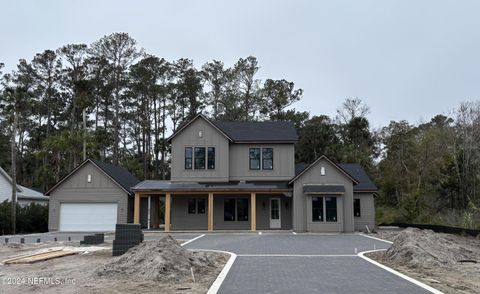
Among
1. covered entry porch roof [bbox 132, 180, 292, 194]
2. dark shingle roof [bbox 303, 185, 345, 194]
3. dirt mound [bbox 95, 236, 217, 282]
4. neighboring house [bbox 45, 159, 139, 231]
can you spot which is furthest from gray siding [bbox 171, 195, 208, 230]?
dirt mound [bbox 95, 236, 217, 282]

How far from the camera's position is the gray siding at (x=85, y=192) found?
31.8m

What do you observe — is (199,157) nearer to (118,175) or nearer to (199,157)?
(199,157)

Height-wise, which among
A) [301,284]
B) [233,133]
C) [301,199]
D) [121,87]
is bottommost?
[301,284]

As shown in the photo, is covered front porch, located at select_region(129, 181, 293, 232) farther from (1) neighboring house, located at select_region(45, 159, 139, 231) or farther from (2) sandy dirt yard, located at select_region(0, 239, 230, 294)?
(2) sandy dirt yard, located at select_region(0, 239, 230, 294)

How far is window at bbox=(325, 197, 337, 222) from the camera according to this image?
93.1ft

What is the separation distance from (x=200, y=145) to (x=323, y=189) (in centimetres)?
876

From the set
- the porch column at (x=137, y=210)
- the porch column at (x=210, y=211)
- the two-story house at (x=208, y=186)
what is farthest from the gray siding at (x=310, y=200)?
the porch column at (x=137, y=210)

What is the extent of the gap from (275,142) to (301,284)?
71.0 feet

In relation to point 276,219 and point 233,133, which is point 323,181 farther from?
point 233,133

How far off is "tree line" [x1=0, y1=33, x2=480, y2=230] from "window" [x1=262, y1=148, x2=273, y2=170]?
1440 centimetres

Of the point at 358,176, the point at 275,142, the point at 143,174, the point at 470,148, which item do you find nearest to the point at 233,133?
the point at 275,142

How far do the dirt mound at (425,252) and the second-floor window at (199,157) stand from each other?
17477 millimetres

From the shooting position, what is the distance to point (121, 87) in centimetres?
5012

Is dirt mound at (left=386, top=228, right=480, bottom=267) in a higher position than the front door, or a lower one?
lower
